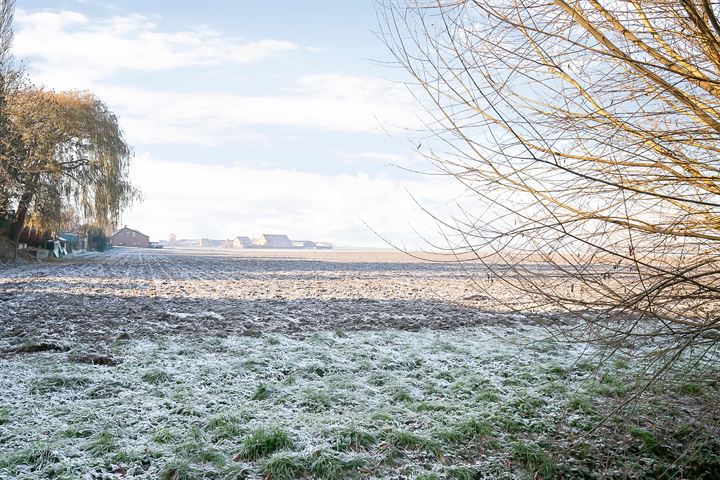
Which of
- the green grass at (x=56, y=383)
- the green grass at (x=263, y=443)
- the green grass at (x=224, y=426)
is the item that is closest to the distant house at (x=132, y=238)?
the green grass at (x=56, y=383)

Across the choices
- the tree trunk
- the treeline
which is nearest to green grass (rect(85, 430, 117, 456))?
the treeline

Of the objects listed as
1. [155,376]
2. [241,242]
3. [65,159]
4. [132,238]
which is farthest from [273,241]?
[155,376]

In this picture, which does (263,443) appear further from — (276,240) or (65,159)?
(276,240)

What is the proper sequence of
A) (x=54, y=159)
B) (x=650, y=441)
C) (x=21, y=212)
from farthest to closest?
1. (x=54, y=159)
2. (x=21, y=212)
3. (x=650, y=441)

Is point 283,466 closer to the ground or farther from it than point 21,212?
closer to the ground

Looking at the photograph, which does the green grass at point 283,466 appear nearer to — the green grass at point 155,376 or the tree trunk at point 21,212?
the green grass at point 155,376

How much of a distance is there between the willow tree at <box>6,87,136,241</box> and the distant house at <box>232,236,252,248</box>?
294 ft

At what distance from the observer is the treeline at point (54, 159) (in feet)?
64.4

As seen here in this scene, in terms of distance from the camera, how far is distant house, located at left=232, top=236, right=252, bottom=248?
11850cm

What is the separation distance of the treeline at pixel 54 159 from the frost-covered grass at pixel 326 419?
53.2 ft

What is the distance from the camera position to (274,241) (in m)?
118

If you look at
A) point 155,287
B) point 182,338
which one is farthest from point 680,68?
point 155,287

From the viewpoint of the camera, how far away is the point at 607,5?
3498 mm

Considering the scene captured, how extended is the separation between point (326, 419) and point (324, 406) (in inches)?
17.5
